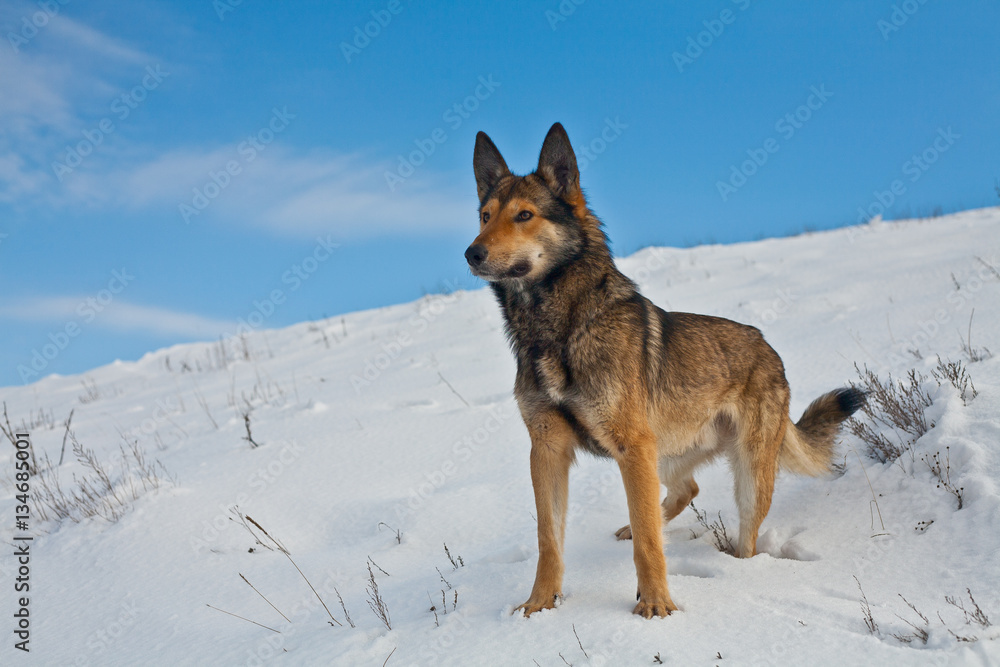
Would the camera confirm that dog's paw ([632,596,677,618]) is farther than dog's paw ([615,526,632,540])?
No

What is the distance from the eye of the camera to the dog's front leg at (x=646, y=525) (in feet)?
9.72

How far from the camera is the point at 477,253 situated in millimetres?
3211

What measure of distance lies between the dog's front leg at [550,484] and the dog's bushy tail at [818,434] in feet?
6.37

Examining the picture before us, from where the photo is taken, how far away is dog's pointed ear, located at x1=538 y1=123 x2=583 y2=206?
355 centimetres

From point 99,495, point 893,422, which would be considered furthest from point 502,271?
point 99,495

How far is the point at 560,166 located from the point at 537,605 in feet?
7.78

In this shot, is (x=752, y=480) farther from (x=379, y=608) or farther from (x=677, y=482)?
(x=379, y=608)

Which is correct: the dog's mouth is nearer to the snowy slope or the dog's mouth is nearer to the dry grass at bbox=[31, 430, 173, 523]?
the snowy slope

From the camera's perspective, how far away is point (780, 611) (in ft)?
9.45

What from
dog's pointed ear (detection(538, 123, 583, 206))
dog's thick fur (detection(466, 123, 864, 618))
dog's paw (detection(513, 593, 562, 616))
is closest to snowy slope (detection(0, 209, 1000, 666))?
dog's paw (detection(513, 593, 562, 616))

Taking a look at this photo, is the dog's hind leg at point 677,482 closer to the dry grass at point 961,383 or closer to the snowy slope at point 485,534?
the snowy slope at point 485,534

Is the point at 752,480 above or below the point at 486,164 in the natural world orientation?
below

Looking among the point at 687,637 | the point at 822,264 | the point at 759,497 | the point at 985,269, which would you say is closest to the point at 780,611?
the point at 687,637

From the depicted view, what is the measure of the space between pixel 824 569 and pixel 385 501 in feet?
11.3
